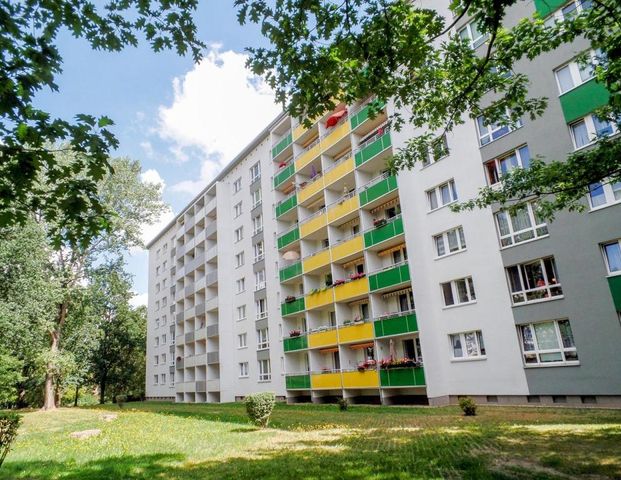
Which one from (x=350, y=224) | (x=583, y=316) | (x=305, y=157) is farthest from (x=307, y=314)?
(x=583, y=316)

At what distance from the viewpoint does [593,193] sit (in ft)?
54.5

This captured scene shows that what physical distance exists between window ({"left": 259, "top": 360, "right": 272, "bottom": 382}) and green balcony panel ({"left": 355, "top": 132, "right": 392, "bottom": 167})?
56.6ft

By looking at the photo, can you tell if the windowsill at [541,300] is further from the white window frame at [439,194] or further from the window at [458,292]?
the white window frame at [439,194]

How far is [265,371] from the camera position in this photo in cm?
→ 3372

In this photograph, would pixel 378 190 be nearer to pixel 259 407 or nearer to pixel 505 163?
pixel 505 163

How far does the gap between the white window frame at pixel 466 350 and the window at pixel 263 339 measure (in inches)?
647

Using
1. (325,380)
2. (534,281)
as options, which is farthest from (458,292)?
(325,380)

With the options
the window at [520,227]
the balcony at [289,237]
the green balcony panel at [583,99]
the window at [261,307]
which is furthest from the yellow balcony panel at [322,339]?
the green balcony panel at [583,99]

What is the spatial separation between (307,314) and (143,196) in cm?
1804

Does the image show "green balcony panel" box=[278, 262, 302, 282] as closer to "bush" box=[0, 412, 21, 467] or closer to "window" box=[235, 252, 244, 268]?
"window" box=[235, 252, 244, 268]

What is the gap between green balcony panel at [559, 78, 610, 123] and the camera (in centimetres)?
1656

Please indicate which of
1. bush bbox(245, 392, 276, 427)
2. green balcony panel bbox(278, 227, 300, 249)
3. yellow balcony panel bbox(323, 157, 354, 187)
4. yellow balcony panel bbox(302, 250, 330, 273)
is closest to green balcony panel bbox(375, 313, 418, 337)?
yellow balcony panel bbox(302, 250, 330, 273)

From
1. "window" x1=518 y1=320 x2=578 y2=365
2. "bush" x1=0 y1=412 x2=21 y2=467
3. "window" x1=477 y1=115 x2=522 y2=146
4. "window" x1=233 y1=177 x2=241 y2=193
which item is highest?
"window" x1=233 y1=177 x2=241 y2=193

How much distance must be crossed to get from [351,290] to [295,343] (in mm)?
6880
